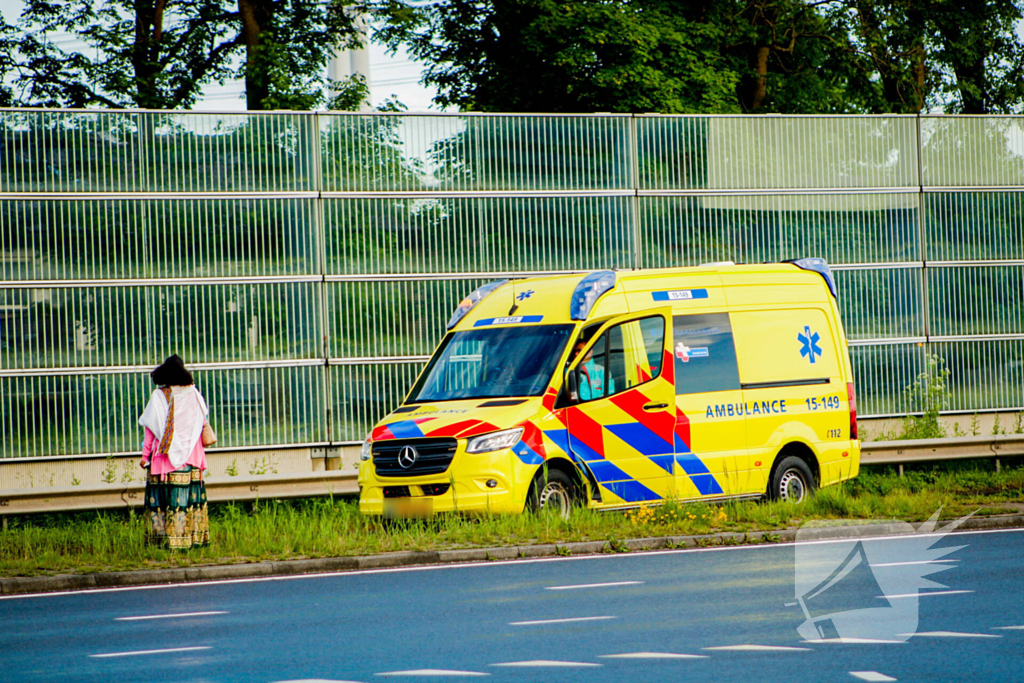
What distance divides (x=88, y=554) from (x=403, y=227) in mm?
6704

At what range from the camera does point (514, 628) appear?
325 inches

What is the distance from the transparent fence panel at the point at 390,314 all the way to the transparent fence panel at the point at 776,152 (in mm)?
3159

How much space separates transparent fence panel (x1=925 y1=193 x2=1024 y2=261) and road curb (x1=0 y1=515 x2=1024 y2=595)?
24.8 ft

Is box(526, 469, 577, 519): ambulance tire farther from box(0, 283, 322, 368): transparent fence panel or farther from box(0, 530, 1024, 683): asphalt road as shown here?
box(0, 283, 322, 368): transparent fence panel

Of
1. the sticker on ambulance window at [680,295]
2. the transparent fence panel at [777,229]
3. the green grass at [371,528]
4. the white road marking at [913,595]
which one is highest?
the transparent fence panel at [777,229]

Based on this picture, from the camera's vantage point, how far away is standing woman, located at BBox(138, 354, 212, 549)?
11.9m

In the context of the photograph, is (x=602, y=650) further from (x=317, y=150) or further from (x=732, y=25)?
(x=732, y=25)

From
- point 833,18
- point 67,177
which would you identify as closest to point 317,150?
point 67,177

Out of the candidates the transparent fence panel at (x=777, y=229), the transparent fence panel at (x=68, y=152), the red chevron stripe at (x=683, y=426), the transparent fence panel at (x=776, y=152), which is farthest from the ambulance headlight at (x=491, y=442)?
the transparent fence panel at (x=776, y=152)

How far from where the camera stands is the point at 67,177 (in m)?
16.2

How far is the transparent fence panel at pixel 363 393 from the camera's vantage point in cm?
1691

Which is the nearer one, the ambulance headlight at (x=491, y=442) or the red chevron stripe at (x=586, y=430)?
the ambulance headlight at (x=491, y=442)

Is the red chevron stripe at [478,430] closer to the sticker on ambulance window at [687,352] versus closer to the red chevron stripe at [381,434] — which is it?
the red chevron stripe at [381,434]

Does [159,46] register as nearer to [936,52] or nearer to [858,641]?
[936,52]
